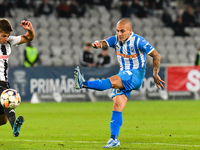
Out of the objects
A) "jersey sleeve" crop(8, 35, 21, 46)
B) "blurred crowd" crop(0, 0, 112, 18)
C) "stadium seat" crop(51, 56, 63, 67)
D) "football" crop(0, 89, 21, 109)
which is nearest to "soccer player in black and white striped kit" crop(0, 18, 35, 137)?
"jersey sleeve" crop(8, 35, 21, 46)

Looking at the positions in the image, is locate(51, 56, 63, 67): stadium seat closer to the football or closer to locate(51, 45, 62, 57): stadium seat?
locate(51, 45, 62, 57): stadium seat

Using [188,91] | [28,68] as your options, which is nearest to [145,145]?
[28,68]

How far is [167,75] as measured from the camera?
16.6 meters

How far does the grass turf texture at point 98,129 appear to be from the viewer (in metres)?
6.39

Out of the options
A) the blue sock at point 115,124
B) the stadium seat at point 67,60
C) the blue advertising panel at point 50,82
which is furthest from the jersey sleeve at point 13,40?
the stadium seat at point 67,60

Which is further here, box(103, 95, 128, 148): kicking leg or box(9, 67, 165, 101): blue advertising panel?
box(9, 67, 165, 101): blue advertising panel

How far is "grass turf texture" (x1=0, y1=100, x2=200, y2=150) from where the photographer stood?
639 centimetres

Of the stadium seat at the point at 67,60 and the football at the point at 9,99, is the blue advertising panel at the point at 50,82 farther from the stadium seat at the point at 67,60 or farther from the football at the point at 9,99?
the football at the point at 9,99

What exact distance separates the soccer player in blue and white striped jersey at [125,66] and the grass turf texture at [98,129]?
1.54 ft

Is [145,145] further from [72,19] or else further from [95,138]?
[72,19]

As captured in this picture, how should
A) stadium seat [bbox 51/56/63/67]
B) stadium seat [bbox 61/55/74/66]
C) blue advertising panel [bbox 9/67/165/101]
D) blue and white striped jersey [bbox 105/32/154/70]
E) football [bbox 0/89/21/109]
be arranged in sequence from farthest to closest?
stadium seat [bbox 61/55/74/66] → stadium seat [bbox 51/56/63/67] → blue advertising panel [bbox 9/67/165/101] → blue and white striped jersey [bbox 105/32/154/70] → football [bbox 0/89/21/109]

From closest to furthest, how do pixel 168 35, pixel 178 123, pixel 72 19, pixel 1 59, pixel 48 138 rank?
pixel 1 59 → pixel 48 138 → pixel 178 123 → pixel 72 19 → pixel 168 35

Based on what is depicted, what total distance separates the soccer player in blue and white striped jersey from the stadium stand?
11.9 metres

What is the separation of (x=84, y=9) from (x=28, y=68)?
7.34 metres
